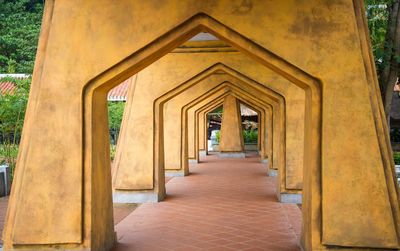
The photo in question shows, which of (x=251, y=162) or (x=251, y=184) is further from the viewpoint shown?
(x=251, y=162)

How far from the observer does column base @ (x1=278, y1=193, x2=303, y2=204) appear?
1018cm

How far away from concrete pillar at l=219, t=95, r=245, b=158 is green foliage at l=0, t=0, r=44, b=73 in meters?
8.94

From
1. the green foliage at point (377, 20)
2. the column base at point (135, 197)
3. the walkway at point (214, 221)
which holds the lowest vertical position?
the walkway at point (214, 221)

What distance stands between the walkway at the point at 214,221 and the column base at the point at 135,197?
266mm

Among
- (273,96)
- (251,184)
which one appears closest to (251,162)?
(251,184)

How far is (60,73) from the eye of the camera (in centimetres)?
582

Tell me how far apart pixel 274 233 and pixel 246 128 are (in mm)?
26607

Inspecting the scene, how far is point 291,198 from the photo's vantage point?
1020 centimetres

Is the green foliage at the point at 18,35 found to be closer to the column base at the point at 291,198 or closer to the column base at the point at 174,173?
the column base at the point at 174,173

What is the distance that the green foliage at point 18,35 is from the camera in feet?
76.2

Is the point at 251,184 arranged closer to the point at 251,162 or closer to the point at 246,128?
the point at 251,162

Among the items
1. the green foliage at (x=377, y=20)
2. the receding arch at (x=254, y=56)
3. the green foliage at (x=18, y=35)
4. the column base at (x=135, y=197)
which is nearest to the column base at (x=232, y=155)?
the green foliage at (x=18, y=35)

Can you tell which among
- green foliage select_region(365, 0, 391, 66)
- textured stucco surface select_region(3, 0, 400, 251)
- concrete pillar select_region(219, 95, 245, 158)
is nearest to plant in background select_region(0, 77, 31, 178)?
textured stucco surface select_region(3, 0, 400, 251)

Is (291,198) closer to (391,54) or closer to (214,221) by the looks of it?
(214,221)
